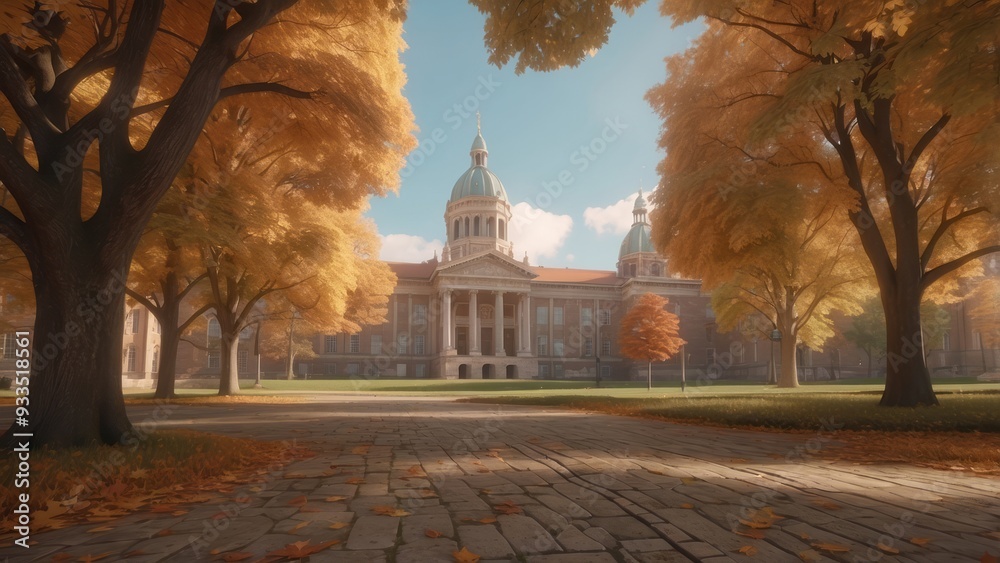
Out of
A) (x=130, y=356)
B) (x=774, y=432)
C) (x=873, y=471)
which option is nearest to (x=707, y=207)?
(x=774, y=432)

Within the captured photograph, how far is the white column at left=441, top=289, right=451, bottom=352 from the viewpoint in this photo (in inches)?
2473

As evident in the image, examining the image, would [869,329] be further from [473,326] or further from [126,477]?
[126,477]

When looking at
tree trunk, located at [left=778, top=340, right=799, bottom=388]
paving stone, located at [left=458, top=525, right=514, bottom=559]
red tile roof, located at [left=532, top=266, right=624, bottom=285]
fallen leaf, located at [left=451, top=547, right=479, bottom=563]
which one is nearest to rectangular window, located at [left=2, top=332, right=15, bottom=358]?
red tile roof, located at [left=532, top=266, right=624, bottom=285]

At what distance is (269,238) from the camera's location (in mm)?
16016

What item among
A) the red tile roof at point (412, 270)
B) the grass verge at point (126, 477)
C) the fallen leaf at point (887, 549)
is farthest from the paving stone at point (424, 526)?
the red tile roof at point (412, 270)

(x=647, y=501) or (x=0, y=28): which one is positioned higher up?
(x=0, y=28)

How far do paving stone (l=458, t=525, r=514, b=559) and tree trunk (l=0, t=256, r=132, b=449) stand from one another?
4718 millimetres

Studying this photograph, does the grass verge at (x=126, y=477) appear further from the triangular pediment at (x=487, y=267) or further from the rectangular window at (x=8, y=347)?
the triangular pediment at (x=487, y=267)

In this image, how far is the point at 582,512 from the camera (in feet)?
11.9

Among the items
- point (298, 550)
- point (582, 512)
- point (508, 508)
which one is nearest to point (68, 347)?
point (298, 550)

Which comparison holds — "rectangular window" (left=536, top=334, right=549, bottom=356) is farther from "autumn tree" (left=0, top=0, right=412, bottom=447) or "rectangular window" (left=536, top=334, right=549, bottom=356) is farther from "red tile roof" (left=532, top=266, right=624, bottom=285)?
"autumn tree" (left=0, top=0, right=412, bottom=447)

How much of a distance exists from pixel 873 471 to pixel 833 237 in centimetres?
1895

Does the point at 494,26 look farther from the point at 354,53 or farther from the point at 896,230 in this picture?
the point at 896,230

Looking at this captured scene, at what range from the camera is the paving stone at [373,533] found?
9.82 ft
